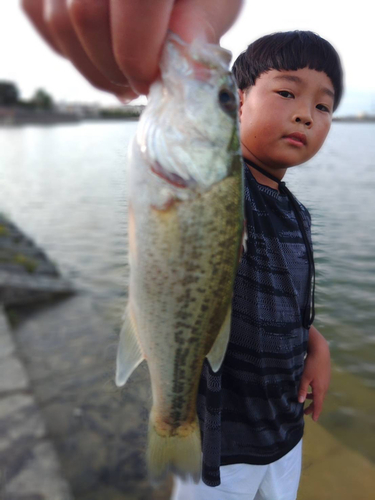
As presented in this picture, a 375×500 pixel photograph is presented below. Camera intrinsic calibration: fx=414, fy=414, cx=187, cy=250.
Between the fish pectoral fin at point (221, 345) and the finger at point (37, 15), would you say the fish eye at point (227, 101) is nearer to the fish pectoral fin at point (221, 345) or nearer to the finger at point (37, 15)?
the finger at point (37, 15)

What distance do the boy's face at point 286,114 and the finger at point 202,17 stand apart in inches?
24.7

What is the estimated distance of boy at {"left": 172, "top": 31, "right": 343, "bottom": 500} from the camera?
1.73 meters

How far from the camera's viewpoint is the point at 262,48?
190 cm

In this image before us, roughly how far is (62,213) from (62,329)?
8.73 metres

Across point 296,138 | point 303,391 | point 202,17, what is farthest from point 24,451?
point 202,17

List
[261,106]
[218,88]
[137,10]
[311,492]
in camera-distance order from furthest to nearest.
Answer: [311,492] < [261,106] < [218,88] < [137,10]

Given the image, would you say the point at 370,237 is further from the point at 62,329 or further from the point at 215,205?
the point at 215,205

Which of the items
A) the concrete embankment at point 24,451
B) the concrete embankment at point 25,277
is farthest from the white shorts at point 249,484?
the concrete embankment at point 25,277

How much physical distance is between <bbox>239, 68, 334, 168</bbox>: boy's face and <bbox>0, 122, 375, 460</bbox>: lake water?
40 centimetres

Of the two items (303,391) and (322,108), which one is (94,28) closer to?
(322,108)

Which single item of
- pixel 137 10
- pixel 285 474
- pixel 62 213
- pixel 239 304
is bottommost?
pixel 62 213

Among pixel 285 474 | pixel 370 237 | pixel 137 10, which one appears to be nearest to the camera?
pixel 137 10

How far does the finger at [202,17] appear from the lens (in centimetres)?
109

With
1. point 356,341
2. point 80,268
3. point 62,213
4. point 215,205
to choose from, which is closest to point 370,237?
point 356,341
